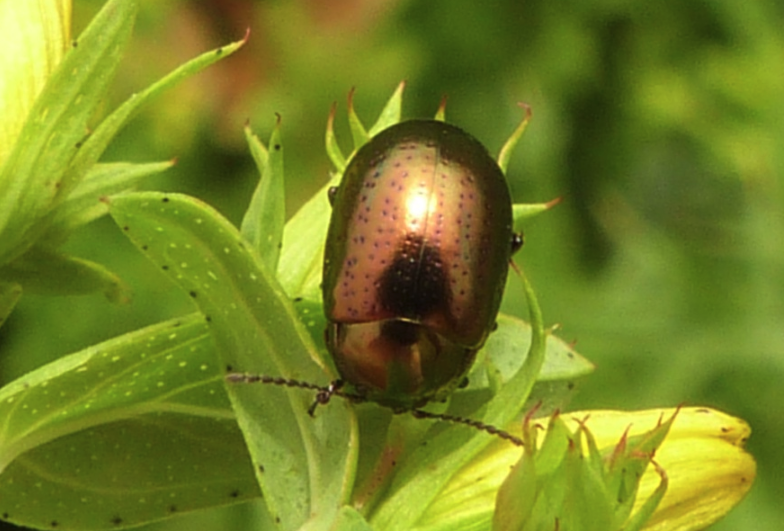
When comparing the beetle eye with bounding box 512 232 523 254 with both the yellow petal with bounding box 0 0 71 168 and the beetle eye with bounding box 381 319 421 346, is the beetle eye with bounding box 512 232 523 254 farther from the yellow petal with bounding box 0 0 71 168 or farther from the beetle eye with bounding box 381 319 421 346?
the yellow petal with bounding box 0 0 71 168

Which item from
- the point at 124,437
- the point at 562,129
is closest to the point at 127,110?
the point at 124,437

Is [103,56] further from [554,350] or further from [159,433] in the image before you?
[554,350]

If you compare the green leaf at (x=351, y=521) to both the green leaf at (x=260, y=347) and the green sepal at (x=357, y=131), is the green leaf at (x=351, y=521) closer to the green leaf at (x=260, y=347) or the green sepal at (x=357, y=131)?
the green leaf at (x=260, y=347)

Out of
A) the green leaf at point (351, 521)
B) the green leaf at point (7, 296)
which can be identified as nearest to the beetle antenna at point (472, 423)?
the green leaf at point (351, 521)

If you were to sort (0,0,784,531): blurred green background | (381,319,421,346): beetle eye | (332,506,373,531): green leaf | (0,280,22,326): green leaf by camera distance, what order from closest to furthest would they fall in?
(332,506,373,531): green leaf < (0,280,22,326): green leaf < (381,319,421,346): beetle eye < (0,0,784,531): blurred green background

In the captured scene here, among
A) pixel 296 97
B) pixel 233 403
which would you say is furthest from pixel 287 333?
pixel 296 97

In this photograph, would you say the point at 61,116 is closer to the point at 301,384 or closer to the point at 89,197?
the point at 89,197

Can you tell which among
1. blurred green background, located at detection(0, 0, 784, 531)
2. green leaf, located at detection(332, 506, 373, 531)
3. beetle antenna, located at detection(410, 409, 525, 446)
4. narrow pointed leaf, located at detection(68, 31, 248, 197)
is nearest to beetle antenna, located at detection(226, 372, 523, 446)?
beetle antenna, located at detection(410, 409, 525, 446)
